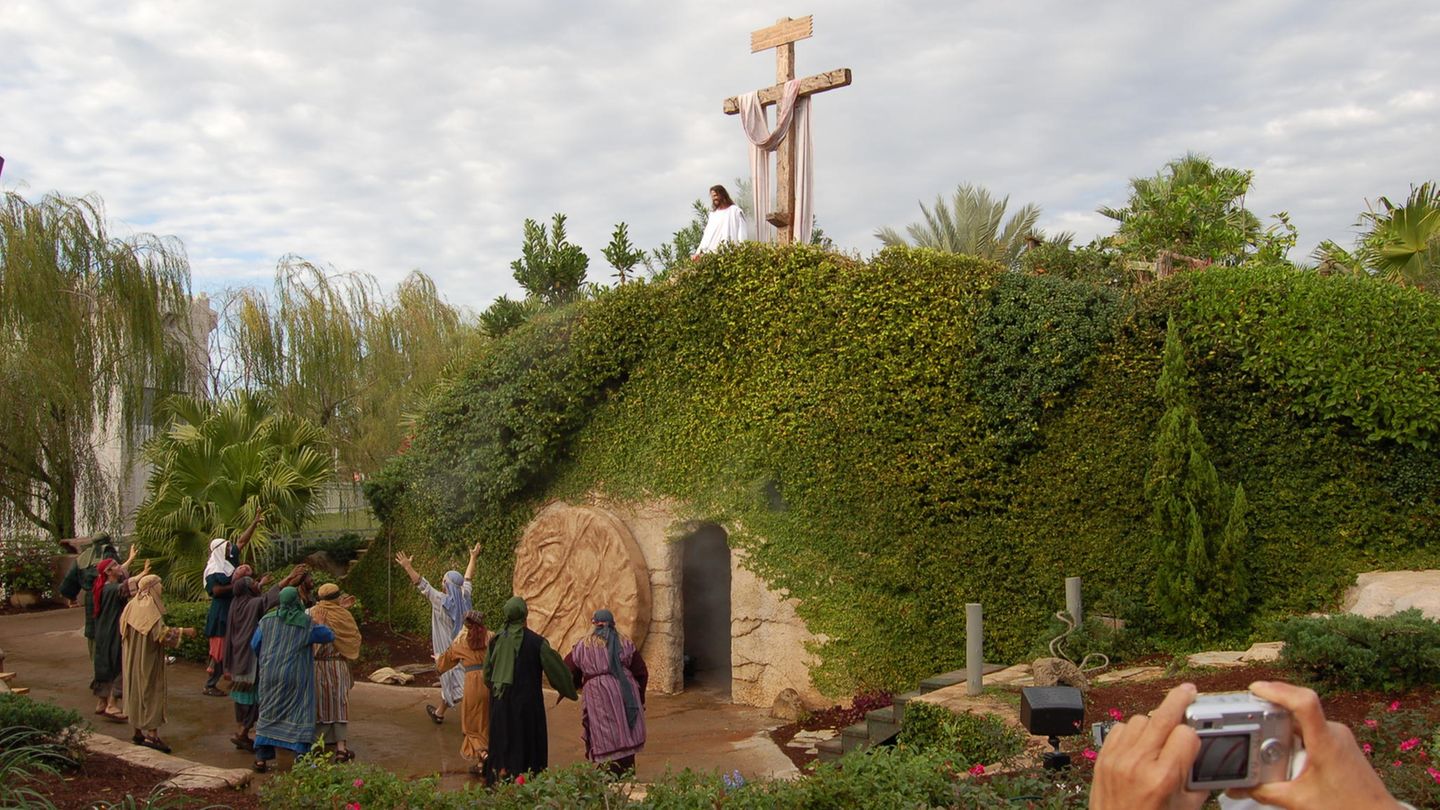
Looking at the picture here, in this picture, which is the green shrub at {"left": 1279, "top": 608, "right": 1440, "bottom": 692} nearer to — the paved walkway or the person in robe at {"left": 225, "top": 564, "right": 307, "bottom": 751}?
the paved walkway

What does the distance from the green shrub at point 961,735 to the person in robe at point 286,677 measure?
4.76 meters

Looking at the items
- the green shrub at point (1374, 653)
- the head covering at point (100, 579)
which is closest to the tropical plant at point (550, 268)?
the head covering at point (100, 579)

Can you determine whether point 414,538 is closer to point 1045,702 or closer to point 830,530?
point 830,530

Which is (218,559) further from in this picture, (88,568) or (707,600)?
(707,600)

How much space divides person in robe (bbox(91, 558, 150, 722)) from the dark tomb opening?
6.41m

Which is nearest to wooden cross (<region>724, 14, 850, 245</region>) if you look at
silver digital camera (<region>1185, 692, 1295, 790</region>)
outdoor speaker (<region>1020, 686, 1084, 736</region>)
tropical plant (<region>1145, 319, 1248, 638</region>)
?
tropical plant (<region>1145, 319, 1248, 638</region>)

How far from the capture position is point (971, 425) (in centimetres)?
1055

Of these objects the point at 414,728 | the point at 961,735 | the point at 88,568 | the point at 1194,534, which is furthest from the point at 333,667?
the point at 1194,534

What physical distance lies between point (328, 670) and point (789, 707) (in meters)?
4.51

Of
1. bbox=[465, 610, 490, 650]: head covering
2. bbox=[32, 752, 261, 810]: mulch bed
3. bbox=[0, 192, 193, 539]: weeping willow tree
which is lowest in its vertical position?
bbox=[32, 752, 261, 810]: mulch bed

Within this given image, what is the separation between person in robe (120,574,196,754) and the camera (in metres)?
8.95

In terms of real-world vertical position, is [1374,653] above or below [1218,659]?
above

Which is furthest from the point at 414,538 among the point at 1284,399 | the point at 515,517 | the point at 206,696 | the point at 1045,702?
the point at 1045,702

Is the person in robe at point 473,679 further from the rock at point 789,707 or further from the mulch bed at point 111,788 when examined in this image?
the rock at point 789,707
